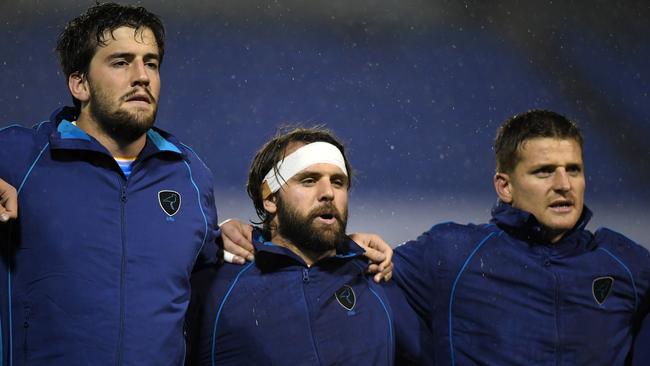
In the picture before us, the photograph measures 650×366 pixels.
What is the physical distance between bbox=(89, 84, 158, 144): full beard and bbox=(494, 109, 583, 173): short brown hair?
128cm

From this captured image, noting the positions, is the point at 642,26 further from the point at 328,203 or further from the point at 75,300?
the point at 75,300

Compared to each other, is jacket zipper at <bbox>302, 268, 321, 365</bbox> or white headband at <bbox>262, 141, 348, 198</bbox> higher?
white headband at <bbox>262, 141, 348, 198</bbox>

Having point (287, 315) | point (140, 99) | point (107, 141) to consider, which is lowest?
point (287, 315)

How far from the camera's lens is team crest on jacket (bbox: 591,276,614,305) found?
2.85m

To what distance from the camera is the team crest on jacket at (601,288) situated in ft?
9.34

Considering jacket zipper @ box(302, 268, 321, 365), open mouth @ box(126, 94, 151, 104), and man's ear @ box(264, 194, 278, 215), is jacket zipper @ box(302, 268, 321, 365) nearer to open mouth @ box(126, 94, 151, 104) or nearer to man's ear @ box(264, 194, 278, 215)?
man's ear @ box(264, 194, 278, 215)

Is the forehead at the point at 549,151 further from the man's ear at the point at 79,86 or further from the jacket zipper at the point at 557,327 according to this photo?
the man's ear at the point at 79,86

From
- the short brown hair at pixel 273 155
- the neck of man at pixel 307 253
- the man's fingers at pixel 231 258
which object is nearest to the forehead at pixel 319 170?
the short brown hair at pixel 273 155

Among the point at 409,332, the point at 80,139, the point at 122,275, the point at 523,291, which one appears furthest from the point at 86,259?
the point at 523,291

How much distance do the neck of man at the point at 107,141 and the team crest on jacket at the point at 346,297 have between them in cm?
78

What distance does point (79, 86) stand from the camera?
2.59 meters

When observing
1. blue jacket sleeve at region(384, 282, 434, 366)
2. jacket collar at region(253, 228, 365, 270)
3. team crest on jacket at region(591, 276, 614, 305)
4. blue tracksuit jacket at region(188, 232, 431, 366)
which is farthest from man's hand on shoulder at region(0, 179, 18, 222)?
team crest on jacket at region(591, 276, 614, 305)

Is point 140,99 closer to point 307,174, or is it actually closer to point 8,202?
point 8,202

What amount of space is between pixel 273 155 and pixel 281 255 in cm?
42
